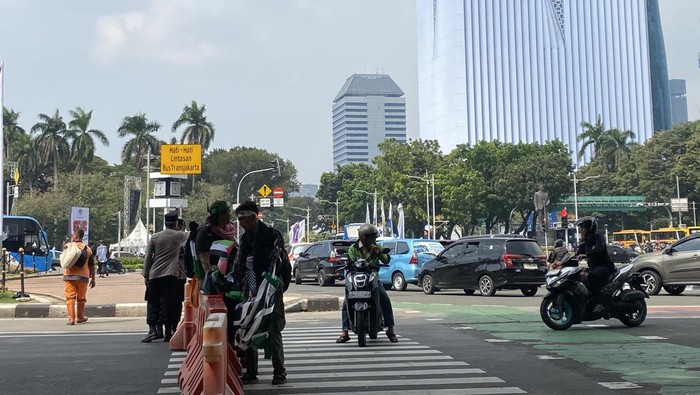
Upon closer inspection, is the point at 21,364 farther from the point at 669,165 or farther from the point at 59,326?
the point at 669,165

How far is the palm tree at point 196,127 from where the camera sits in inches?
3391

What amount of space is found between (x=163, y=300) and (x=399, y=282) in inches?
589

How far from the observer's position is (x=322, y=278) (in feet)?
97.3

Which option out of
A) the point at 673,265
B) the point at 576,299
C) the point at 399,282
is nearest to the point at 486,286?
the point at 399,282

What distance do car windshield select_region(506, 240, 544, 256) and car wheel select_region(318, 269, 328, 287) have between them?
934 centimetres

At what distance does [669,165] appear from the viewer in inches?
3324

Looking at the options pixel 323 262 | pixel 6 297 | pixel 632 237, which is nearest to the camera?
pixel 6 297

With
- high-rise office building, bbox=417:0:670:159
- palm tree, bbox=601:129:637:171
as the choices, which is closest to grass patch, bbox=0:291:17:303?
palm tree, bbox=601:129:637:171

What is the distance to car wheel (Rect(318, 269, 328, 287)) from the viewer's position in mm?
29531

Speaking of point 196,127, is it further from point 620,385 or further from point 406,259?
point 620,385

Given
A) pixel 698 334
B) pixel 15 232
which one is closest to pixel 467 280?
pixel 698 334

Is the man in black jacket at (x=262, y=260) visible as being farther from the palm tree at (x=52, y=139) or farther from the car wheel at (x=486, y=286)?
the palm tree at (x=52, y=139)

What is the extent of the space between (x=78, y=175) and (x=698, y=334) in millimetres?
75467

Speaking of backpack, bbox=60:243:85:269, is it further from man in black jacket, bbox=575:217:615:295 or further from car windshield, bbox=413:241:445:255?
car windshield, bbox=413:241:445:255
